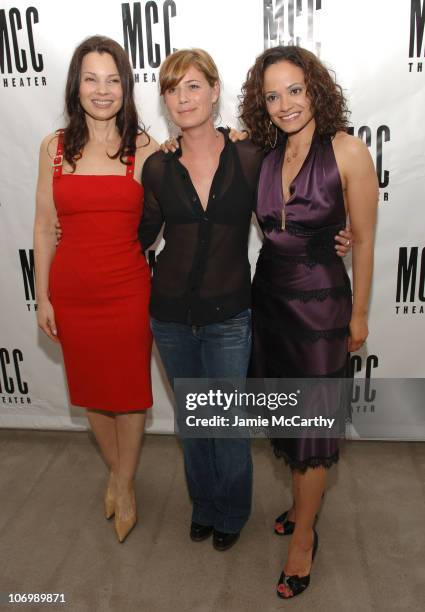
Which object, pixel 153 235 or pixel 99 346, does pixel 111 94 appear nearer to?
pixel 153 235

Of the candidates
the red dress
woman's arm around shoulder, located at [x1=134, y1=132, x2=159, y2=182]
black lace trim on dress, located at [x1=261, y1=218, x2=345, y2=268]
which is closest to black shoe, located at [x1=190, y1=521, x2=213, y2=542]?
the red dress

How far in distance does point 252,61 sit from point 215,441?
158 cm

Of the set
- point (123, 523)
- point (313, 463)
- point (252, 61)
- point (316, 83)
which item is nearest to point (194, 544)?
point (123, 523)

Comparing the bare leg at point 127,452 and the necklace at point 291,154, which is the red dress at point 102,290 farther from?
the necklace at point 291,154

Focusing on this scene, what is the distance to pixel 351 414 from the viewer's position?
9.51 ft

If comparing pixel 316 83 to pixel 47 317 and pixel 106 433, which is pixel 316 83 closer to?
pixel 47 317

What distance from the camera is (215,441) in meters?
2.04

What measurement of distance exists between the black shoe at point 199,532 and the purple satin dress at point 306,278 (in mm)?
585

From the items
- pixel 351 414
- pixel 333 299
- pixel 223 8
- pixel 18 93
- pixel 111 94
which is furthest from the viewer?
pixel 351 414

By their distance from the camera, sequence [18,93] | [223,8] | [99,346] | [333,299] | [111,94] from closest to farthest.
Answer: [333,299], [111,94], [99,346], [223,8], [18,93]

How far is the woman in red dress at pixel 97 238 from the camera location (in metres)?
1.90

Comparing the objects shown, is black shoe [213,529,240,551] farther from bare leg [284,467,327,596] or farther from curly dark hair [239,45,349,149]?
curly dark hair [239,45,349,149]

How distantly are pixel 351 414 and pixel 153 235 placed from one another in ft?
4.88

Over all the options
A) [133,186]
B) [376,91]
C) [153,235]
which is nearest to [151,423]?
[153,235]
